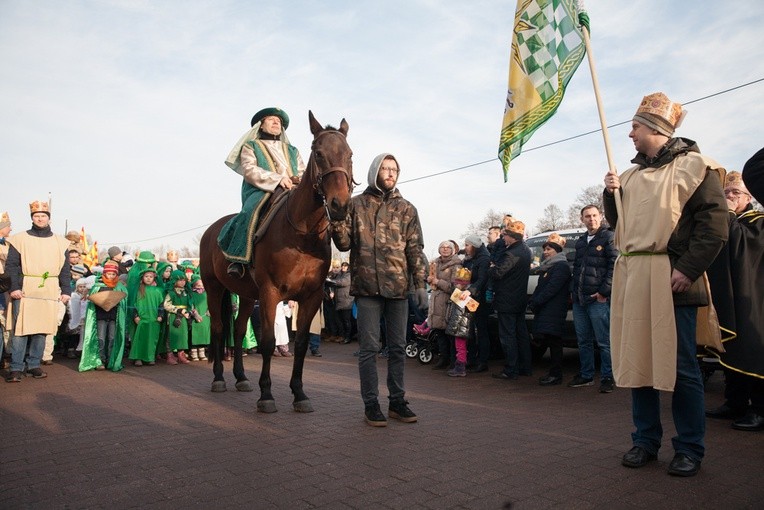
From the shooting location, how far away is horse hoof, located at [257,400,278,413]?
559 cm

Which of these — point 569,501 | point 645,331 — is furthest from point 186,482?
point 645,331

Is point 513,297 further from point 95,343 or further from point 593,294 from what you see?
point 95,343

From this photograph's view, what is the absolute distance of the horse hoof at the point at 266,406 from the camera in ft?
18.4

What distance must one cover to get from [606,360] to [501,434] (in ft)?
9.47

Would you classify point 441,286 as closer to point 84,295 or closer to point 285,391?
point 285,391

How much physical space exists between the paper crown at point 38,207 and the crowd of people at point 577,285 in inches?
0.7

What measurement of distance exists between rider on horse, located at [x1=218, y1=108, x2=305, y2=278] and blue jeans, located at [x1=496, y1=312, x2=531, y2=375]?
12.4ft

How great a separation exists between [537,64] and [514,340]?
14.9 ft

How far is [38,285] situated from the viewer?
8.36 metres

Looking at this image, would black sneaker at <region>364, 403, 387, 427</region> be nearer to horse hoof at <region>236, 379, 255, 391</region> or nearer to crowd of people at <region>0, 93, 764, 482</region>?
crowd of people at <region>0, 93, 764, 482</region>

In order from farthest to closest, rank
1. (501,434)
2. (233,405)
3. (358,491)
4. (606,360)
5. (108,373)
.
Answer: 1. (108,373)
2. (606,360)
3. (233,405)
4. (501,434)
5. (358,491)

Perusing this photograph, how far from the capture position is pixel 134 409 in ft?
19.3

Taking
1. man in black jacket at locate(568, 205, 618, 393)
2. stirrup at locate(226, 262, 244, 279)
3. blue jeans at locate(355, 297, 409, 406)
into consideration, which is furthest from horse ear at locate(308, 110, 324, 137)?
man in black jacket at locate(568, 205, 618, 393)

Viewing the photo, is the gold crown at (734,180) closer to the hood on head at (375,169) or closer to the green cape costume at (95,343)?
the hood on head at (375,169)
